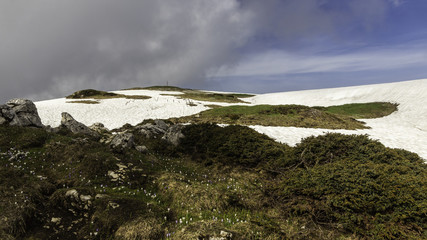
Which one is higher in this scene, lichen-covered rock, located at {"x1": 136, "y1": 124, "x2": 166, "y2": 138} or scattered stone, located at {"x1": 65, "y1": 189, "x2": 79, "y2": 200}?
lichen-covered rock, located at {"x1": 136, "y1": 124, "x2": 166, "y2": 138}

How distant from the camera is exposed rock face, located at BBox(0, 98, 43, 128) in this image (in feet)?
47.1

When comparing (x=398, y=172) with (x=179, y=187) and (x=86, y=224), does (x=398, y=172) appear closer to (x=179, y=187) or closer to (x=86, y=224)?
(x=179, y=187)

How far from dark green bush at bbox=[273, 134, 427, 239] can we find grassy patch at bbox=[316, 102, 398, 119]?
3634 cm

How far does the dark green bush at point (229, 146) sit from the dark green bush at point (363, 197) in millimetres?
2777

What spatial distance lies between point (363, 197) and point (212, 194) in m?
5.34

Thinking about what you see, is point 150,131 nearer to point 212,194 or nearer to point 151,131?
point 151,131

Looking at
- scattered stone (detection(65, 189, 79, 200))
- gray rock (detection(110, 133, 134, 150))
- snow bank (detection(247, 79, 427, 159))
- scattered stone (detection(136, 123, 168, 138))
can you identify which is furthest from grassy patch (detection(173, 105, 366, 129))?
scattered stone (detection(65, 189, 79, 200))

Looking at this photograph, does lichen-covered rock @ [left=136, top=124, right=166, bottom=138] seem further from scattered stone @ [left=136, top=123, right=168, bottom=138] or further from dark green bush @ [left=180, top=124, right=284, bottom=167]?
dark green bush @ [left=180, top=124, right=284, bottom=167]

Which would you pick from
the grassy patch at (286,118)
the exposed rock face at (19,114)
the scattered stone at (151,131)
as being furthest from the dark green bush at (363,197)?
the exposed rock face at (19,114)

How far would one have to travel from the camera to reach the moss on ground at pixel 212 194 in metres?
6.18

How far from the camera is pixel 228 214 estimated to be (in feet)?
24.8

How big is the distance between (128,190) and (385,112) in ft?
162

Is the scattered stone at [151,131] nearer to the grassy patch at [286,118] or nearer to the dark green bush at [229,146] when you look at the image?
the dark green bush at [229,146]

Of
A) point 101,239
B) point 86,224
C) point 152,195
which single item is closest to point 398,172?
point 152,195
